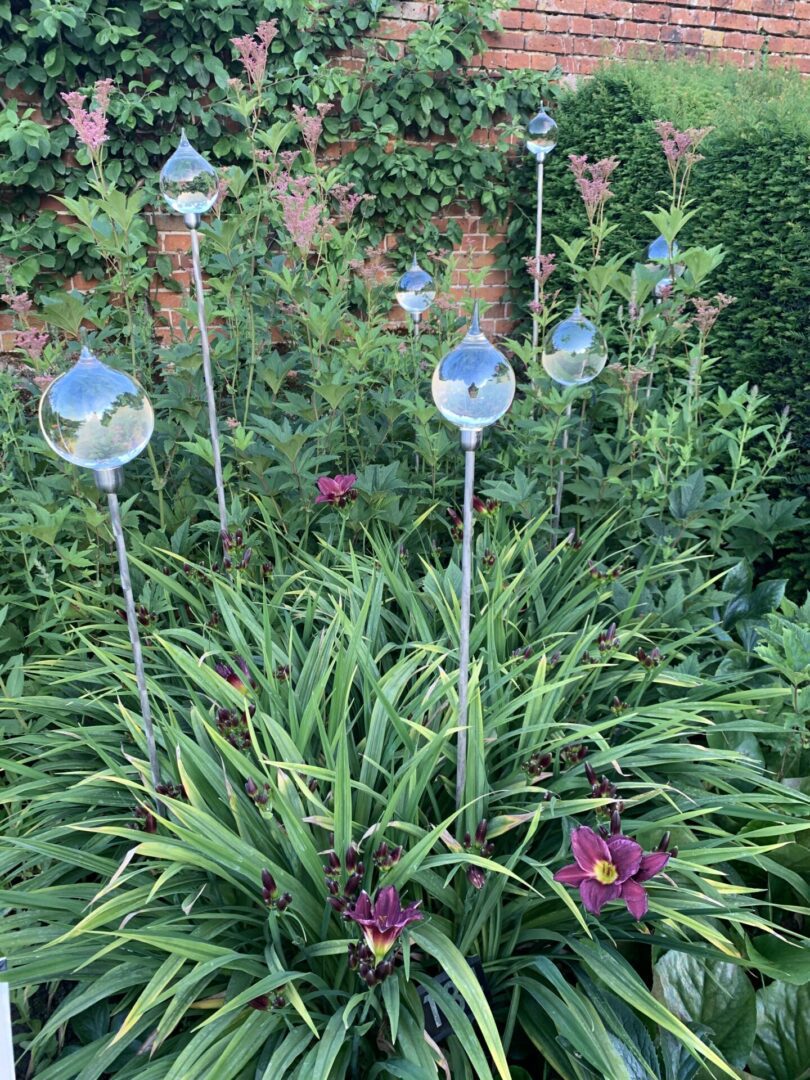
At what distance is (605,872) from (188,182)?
4.82 feet

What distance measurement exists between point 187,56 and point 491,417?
335 centimetres

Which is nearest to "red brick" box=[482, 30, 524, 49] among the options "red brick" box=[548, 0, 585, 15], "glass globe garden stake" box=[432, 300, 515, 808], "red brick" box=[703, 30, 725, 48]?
"red brick" box=[548, 0, 585, 15]

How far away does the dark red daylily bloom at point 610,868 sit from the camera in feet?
3.24

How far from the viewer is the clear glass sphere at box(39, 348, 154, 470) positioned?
1.03 metres

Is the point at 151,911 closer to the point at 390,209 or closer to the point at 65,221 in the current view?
the point at 65,221

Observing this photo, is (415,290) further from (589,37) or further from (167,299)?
(589,37)

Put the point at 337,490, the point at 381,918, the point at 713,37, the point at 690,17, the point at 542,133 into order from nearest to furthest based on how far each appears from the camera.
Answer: the point at 381,918
the point at 337,490
the point at 542,133
the point at 690,17
the point at 713,37

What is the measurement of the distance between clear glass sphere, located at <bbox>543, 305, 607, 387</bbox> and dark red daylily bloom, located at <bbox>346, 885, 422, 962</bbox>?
1154 millimetres

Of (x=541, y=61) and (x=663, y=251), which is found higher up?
(x=541, y=61)

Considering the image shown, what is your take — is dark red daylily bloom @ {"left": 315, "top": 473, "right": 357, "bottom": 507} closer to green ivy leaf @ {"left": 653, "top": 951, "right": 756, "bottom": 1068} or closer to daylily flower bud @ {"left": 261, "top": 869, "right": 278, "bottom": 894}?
daylily flower bud @ {"left": 261, "top": 869, "right": 278, "bottom": 894}

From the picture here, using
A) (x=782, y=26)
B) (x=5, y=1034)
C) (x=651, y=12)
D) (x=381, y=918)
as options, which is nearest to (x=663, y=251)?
(x=381, y=918)

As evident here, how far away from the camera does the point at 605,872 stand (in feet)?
3.33

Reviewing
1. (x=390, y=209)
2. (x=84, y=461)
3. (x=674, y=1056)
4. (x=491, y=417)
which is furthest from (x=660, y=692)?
(x=390, y=209)

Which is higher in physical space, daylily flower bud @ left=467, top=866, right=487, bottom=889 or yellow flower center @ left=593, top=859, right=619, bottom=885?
yellow flower center @ left=593, top=859, right=619, bottom=885
